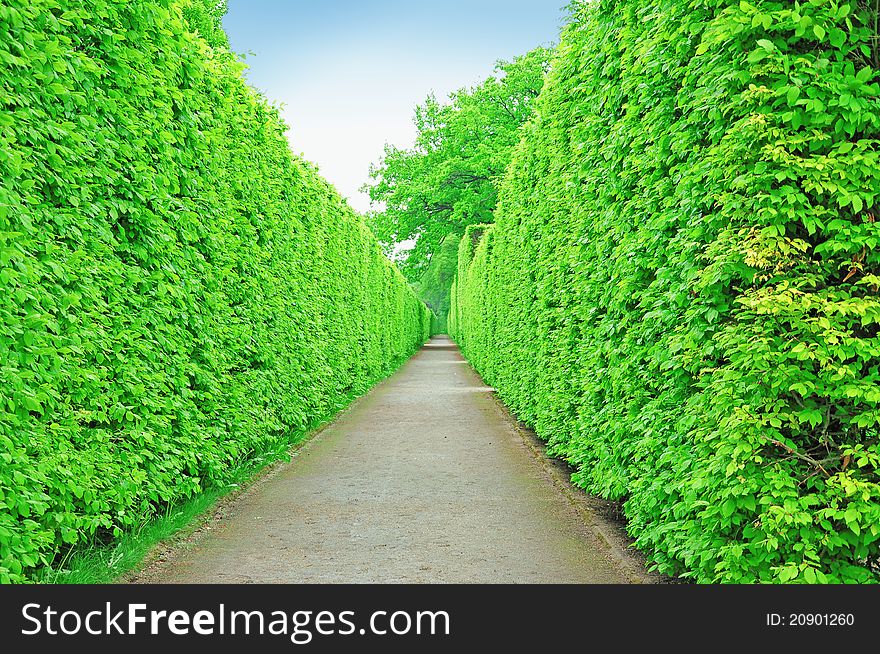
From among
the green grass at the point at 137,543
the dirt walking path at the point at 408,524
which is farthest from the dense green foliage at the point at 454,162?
the green grass at the point at 137,543

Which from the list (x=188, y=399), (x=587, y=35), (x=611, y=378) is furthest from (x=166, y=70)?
(x=611, y=378)

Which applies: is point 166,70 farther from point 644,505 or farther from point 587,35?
point 644,505

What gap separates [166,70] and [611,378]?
4287 millimetres

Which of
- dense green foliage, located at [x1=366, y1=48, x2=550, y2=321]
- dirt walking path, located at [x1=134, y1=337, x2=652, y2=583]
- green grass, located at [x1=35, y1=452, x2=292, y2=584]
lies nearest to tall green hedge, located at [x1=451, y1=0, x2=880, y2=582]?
dirt walking path, located at [x1=134, y1=337, x2=652, y2=583]

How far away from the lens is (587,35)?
6.14 m

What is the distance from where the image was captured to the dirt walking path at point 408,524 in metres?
4.42

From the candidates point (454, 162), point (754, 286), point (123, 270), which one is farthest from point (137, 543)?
point (454, 162)

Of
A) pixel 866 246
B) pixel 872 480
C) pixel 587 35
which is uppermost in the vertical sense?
pixel 587 35

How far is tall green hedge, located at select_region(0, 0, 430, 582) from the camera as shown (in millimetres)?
3404

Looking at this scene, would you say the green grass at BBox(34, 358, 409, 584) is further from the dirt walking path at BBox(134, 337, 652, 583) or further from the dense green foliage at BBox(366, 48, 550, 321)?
the dense green foliage at BBox(366, 48, 550, 321)

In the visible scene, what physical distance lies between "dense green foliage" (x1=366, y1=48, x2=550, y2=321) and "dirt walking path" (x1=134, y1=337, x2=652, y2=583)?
27.7 metres

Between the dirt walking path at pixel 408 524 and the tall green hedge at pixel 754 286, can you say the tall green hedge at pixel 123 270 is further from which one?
the tall green hedge at pixel 754 286

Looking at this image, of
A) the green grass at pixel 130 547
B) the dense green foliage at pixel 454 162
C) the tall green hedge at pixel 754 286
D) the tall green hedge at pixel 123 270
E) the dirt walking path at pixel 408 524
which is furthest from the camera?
the dense green foliage at pixel 454 162

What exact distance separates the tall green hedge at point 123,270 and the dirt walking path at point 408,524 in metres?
0.63
